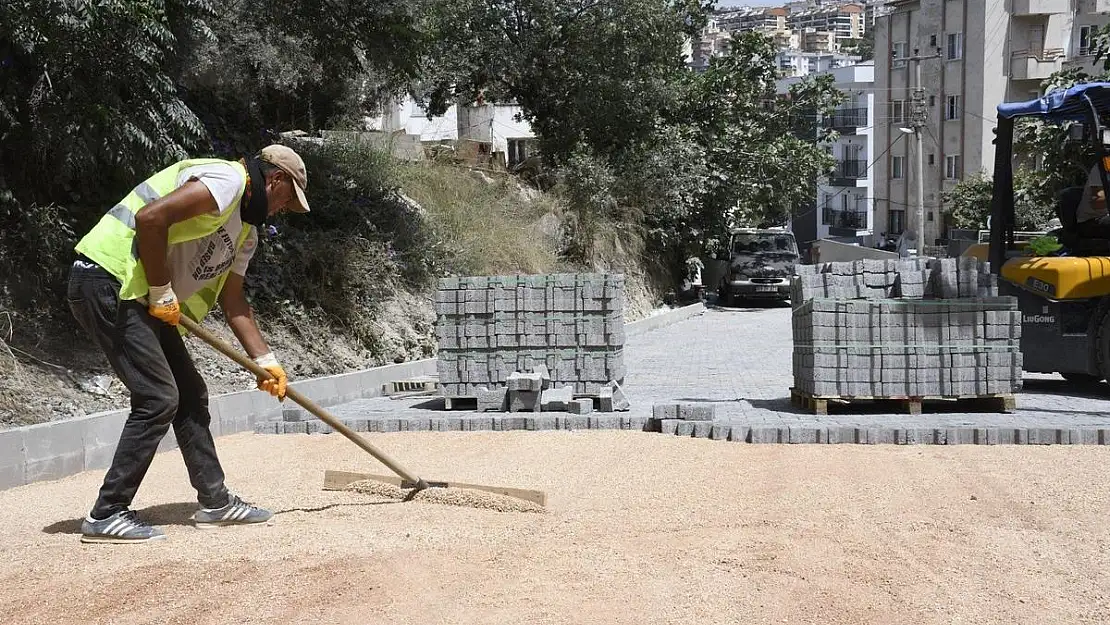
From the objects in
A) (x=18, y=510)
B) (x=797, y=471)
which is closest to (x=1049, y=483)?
(x=797, y=471)

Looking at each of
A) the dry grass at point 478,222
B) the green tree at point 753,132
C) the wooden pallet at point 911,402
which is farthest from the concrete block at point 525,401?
the green tree at point 753,132

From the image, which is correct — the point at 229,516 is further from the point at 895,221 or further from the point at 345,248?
the point at 895,221

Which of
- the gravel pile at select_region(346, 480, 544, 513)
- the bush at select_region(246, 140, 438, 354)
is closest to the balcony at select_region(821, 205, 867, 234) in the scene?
the bush at select_region(246, 140, 438, 354)

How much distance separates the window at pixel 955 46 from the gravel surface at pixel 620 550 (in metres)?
44.7

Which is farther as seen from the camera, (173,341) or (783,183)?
(783,183)

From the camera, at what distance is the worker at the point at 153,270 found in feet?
17.3

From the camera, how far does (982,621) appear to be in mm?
4348

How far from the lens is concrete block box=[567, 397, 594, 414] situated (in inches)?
380

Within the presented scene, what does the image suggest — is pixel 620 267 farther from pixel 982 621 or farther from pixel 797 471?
pixel 982 621

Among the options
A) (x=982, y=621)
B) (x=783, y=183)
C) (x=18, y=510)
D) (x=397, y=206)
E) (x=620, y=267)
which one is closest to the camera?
(x=982, y=621)

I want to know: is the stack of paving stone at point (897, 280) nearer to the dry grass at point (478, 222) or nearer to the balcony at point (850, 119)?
the dry grass at point (478, 222)

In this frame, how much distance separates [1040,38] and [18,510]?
4829 cm

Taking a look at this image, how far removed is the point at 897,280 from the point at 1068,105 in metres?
2.41

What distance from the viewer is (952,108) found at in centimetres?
4906
